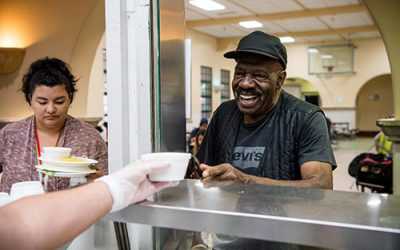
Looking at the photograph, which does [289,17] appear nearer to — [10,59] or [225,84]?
[225,84]

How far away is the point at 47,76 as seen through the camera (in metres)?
1.79

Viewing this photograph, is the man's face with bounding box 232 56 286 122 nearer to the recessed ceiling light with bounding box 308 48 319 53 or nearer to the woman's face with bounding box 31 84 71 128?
the woman's face with bounding box 31 84 71 128

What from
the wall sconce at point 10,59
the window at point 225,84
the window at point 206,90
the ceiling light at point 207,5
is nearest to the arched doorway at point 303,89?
the window at point 225,84

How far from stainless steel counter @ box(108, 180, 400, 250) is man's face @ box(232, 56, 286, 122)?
61cm

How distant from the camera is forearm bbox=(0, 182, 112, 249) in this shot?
0.57 meters

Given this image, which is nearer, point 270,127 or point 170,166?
point 170,166

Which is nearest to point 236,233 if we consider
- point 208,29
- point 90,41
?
point 90,41

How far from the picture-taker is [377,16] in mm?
3068

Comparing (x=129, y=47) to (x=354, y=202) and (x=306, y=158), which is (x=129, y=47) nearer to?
(x=354, y=202)

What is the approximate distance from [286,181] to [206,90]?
9620 mm

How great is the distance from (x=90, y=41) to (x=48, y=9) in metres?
0.52

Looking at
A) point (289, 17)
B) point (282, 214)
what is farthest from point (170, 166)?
point (289, 17)

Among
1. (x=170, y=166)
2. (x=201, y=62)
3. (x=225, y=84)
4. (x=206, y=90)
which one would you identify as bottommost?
(x=170, y=166)

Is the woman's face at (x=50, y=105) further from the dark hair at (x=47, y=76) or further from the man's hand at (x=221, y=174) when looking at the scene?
the man's hand at (x=221, y=174)
